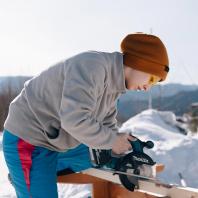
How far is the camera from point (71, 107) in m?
2.04

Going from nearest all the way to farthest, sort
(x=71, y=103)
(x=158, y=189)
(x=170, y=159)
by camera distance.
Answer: (x=71, y=103) → (x=158, y=189) → (x=170, y=159)

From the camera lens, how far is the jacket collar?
2.14 m

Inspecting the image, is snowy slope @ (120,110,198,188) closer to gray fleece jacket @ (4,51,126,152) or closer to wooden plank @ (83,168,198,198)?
wooden plank @ (83,168,198,198)

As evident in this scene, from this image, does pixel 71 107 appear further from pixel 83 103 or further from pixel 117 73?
pixel 117 73

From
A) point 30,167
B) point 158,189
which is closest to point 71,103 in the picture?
point 30,167

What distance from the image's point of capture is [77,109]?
202 centimetres

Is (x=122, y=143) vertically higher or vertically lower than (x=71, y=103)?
lower

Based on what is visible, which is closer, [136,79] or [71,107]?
[71,107]

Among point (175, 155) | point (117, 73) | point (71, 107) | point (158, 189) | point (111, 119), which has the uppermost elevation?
point (117, 73)

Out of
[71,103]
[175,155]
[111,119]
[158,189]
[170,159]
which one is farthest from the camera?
[175,155]

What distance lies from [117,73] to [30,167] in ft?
2.18

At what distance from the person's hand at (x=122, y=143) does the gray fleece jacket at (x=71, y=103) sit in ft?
0.09

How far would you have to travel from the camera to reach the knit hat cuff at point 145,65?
2.15 metres

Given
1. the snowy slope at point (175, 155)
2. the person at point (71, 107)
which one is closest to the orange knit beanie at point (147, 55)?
the person at point (71, 107)
